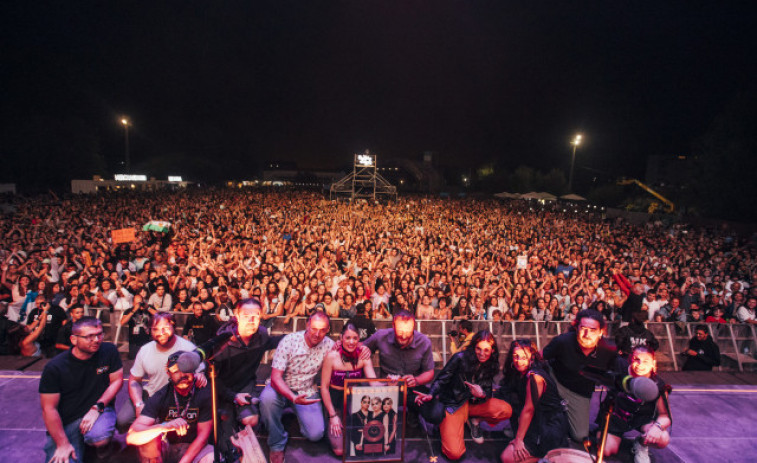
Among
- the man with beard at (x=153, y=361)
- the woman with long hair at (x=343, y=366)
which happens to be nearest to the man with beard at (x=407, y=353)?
the woman with long hair at (x=343, y=366)

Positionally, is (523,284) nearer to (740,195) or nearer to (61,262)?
(61,262)

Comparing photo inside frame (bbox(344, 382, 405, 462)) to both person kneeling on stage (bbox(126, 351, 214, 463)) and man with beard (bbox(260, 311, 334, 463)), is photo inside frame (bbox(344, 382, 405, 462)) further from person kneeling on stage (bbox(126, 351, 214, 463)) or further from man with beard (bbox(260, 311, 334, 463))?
person kneeling on stage (bbox(126, 351, 214, 463))

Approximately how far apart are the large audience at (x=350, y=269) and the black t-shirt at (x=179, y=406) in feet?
8.15

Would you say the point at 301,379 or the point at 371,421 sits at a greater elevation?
the point at 301,379

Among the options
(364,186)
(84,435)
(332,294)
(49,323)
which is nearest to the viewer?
(84,435)

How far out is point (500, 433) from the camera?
4.00 meters

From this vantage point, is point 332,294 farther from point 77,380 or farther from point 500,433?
point 77,380

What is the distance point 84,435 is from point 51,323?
3.31 metres

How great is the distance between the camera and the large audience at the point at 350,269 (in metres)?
6.61

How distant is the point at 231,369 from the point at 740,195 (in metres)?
26.6

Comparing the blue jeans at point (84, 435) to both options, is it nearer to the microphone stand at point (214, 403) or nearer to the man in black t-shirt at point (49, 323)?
the microphone stand at point (214, 403)

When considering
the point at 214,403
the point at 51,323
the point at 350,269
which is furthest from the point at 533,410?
the point at 51,323

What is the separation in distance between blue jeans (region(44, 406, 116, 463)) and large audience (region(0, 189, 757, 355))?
2.12 m

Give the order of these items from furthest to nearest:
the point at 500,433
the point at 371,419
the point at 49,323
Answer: the point at 49,323 → the point at 500,433 → the point at 371,419
